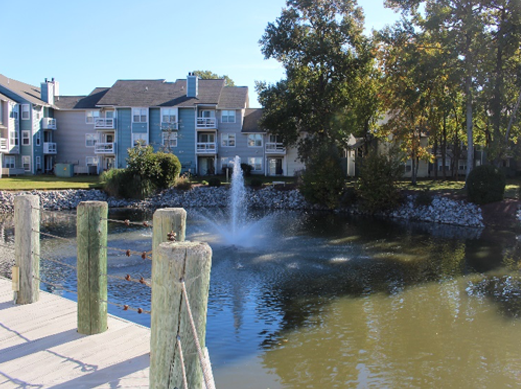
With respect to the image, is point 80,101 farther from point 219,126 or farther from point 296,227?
point 296,227

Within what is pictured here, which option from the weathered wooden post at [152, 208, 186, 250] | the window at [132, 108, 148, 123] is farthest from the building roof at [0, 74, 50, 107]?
the weathered wooden post at [152, 208, 186, 250]

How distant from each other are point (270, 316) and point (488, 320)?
441 cm

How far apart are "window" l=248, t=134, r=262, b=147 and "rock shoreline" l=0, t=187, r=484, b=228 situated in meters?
12.1

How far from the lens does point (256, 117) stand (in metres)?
49.8

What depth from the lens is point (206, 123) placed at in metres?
47.0

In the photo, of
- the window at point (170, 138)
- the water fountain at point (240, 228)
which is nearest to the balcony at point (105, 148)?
the window at point (170, 138)

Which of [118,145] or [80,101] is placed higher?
[80,101]

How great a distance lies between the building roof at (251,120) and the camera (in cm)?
4769

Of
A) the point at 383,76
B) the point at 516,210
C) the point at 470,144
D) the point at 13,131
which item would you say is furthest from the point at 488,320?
the point at 13,131

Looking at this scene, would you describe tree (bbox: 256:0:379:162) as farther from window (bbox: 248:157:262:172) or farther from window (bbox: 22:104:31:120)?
window (bbox: 22:104:31:120)

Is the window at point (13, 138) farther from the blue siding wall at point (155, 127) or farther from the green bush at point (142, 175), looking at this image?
the green bush at point (142, 175)

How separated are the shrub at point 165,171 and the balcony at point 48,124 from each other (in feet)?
64.5

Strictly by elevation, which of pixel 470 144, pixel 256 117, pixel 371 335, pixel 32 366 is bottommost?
pixel 371 335

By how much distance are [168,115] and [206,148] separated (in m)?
4.92
